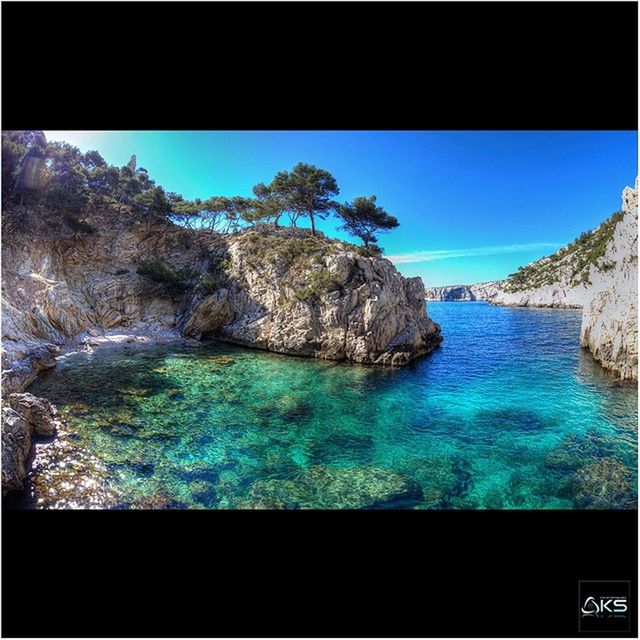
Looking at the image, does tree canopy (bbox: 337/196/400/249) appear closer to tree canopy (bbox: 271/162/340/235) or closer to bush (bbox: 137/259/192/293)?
tree canopy (bbox: 271/162/340/235)

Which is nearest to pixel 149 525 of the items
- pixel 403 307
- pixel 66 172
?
pixel 403 307

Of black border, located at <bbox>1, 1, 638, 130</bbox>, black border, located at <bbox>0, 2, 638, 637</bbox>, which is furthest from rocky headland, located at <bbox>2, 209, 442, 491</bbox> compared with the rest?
black border, located at <bbox>1, 1, 638, 130</bbox>

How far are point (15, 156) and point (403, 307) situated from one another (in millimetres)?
25078

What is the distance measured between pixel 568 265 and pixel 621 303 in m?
55.7

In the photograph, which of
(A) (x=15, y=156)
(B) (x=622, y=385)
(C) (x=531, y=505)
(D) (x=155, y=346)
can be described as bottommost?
(C) (x=531, y=505)

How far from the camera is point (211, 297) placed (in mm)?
20703

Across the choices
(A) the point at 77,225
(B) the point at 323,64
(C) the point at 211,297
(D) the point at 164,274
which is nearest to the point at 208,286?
(C) the point at 211,297

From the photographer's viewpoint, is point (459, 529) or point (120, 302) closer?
point (459, 529)

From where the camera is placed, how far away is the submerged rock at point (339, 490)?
546cm

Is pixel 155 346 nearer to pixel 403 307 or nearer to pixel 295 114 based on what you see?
pixel 403 307

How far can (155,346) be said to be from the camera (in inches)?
665

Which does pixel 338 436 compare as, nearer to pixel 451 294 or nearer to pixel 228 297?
pixel 228 297

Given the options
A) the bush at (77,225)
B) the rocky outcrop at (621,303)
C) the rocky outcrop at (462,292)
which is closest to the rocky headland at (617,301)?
the rocky outcrop at (621,303)

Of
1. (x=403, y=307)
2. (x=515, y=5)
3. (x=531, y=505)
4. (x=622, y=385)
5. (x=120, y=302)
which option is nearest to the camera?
(x=515, y=5)
